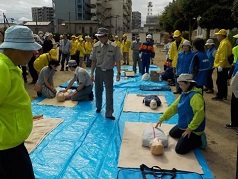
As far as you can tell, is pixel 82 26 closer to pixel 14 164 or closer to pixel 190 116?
pixel 190 116

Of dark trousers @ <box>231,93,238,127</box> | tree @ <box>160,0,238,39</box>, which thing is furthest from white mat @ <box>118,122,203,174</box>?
tree @ <box>160,0,238,39</box>

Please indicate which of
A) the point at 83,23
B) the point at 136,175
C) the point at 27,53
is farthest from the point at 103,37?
the point at 83,23

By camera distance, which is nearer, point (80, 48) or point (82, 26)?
point (80, 48)

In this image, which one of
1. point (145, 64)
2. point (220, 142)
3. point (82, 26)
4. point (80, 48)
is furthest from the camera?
point (82, 26)

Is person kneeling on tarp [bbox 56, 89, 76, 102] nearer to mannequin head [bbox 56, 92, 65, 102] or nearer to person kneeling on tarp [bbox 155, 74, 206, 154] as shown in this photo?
mannequin head [bbox 56, 92, 65, 102]

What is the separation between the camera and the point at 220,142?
165 inches

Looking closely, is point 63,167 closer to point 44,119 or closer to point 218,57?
point 44,119

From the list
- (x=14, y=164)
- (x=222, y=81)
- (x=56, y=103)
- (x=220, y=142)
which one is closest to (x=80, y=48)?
(x=56, y=103)

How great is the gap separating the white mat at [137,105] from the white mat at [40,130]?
162cm

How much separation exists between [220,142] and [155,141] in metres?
1.34

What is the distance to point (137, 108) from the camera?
18.7ft

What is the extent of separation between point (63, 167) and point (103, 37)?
2504 mm

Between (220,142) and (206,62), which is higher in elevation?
(206,62)

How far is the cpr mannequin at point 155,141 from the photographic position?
347 cm
